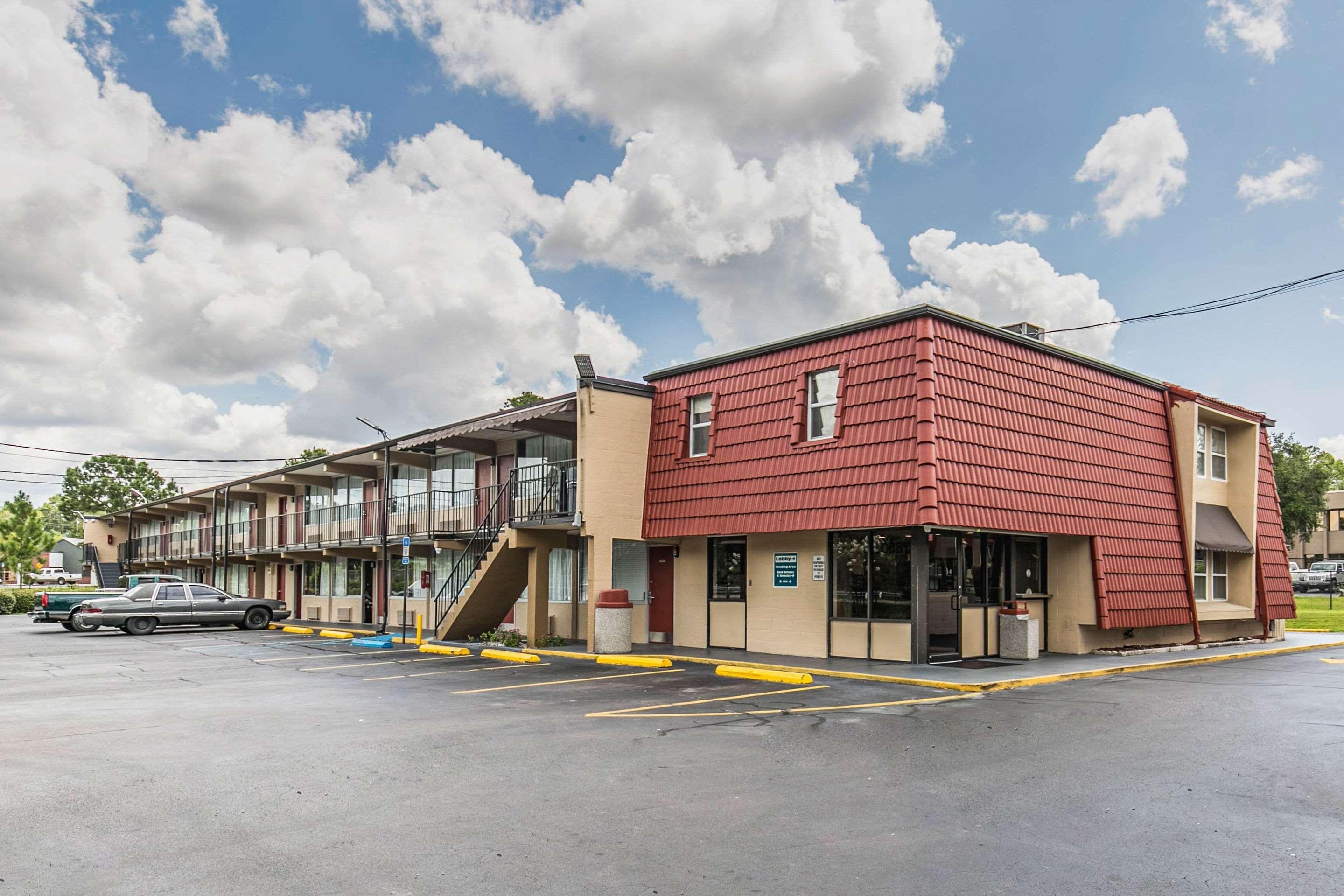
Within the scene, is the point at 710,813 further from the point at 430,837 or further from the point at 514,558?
the point at 514,558

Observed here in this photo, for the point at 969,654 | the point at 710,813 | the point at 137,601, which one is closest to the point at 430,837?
the point at 710,813

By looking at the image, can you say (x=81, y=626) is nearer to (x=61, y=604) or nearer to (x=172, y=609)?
(x=172, y=609)

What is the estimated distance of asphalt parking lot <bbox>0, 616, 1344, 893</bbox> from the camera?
582cm

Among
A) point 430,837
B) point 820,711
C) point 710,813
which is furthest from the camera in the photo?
point 820,711

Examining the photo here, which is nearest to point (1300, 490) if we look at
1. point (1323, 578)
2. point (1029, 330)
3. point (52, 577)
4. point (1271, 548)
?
point (1323, 578)

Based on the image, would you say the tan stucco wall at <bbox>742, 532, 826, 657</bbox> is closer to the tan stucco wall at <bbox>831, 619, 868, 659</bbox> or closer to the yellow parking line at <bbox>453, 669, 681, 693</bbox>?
the tan stucco wall at <bbox>831, 619, 868, 659</bbox>

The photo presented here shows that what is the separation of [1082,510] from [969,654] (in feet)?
12.1

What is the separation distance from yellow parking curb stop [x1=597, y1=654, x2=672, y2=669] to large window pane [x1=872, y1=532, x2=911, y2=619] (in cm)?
398

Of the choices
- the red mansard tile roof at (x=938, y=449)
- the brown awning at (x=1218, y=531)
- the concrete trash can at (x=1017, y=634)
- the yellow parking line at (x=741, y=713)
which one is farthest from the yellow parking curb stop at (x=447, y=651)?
the brown awning at (x=1218, y=531)

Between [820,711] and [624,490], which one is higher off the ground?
[624,490]

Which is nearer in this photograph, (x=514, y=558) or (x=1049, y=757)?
(x=1049, y=757)

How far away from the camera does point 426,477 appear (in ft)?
100

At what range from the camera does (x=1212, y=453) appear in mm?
23938

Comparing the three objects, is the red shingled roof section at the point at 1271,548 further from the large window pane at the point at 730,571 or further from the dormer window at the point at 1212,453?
the large window pane at the point at 730,571
